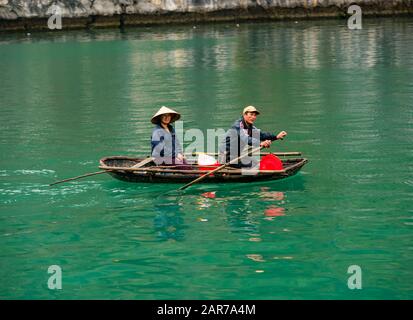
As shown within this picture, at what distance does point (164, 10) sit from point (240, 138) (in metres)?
42.4

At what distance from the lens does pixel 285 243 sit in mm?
11094

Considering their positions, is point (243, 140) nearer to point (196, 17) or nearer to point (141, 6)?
point (196, 17)

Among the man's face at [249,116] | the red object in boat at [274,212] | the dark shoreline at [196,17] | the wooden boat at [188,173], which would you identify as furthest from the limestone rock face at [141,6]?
the red object in boat at [274,212]

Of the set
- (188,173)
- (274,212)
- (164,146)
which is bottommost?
(274,212)

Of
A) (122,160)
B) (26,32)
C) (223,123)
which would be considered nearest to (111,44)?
(26,32)

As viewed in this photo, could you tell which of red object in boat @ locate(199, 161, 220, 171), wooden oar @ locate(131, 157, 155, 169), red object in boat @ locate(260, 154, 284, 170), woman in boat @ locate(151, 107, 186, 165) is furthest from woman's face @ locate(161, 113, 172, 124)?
red object in boat @ locate(260, 154, 284, 170)

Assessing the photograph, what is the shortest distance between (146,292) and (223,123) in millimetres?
10025

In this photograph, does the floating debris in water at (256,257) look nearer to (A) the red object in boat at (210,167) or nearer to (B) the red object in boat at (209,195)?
(B) the red object in boat at (209,195)

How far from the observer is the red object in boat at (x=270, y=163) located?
1359 centimetres

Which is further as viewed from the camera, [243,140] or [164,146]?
[164,146]

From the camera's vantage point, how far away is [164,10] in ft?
180

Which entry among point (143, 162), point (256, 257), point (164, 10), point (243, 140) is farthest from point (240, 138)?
point (164, 10)

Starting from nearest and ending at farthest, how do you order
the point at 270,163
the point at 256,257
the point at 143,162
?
the point at 256,257, the point at 270,163, the point at 143,162

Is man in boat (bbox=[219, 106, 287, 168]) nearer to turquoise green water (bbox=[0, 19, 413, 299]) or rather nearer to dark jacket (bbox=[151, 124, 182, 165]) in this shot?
turquoise green water (bbox=[0, 19, 413, 299])
